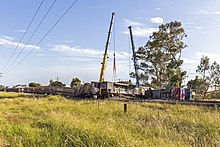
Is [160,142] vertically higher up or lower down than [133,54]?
lower down

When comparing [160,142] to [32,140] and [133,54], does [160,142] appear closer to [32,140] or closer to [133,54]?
[32,140]

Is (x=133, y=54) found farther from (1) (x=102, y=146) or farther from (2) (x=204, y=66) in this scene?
(1) (x=102, y=146)

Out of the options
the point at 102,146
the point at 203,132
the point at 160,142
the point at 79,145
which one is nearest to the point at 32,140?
the point at 79,145

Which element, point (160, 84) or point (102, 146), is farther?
point (160, 84)

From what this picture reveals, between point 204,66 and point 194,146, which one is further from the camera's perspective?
point 204,66

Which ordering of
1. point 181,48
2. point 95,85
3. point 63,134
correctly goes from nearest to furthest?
1. point 63,134
2. point 95,85
3. point 181,48

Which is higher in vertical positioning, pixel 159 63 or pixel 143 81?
pixel 159 63

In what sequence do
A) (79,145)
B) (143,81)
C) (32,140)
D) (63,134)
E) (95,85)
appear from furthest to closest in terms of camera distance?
(143,81), (95,85), (63,134), (32,140), (79,145)

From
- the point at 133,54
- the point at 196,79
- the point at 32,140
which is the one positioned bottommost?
the point at 32,140

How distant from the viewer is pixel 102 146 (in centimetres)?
591

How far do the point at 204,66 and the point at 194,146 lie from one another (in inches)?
1782

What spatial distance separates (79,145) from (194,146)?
2.50 meters

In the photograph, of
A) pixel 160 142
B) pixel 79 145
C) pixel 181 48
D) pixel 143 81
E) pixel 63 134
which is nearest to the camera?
pixel 160 142

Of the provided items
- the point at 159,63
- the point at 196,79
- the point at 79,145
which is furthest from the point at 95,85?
the point at 79,145
